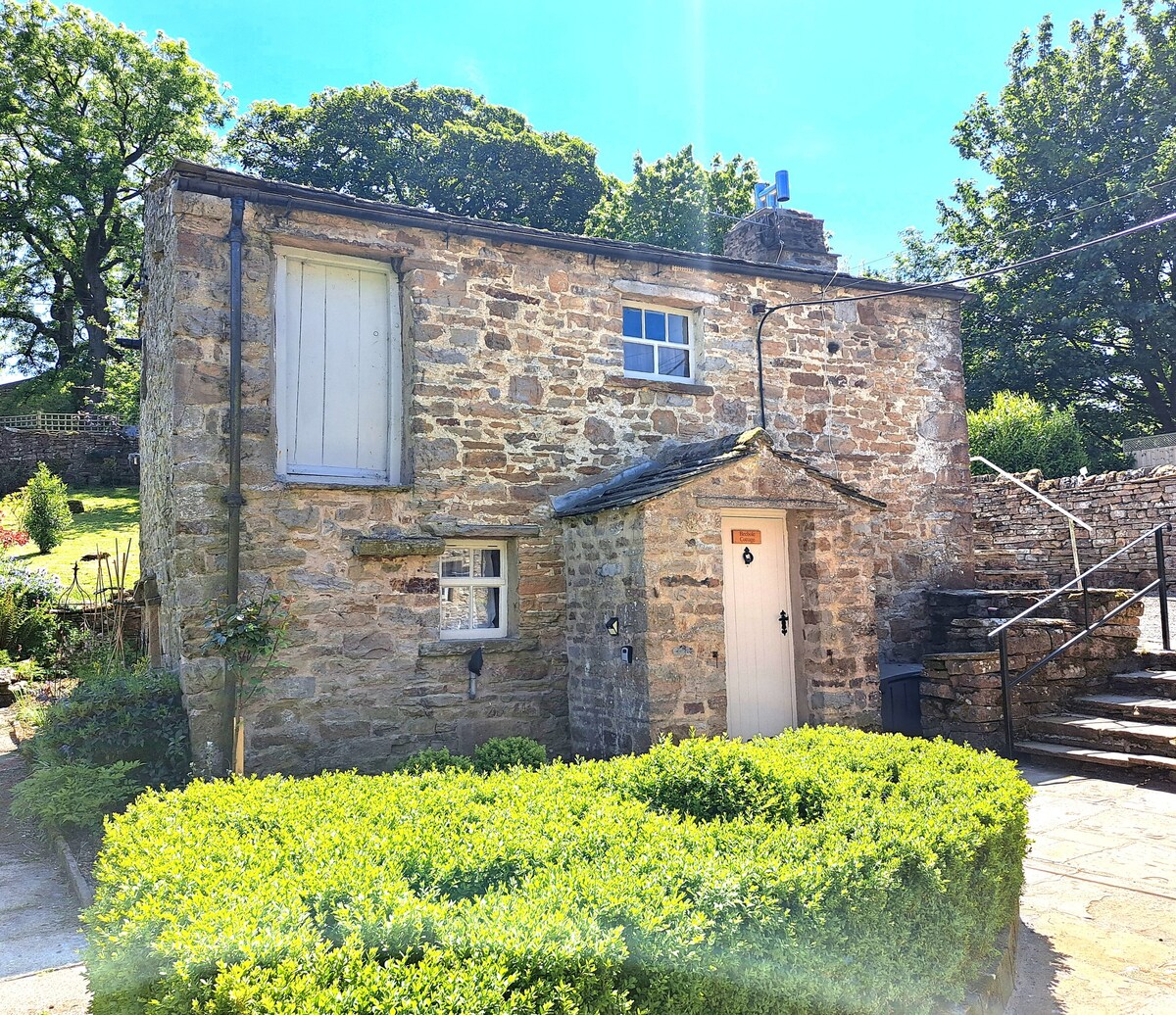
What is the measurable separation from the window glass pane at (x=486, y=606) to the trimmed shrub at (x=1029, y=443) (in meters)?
13.2

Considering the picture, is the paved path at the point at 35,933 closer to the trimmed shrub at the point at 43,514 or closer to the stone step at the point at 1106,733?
the stone step at the point at 1106,733

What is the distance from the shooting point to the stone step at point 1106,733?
742 centimetres

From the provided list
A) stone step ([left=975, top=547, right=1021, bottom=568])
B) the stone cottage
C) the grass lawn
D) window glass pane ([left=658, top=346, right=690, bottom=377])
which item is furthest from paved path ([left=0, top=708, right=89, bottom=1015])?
stone step ([left=975, top=547, right=1021, bottom=568])

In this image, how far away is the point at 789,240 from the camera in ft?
36.9

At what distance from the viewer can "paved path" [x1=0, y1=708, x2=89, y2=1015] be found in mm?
3969

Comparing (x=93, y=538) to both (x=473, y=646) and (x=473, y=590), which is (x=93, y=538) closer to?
(x=473, y=590)

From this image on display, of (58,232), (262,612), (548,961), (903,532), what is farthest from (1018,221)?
(58,232)

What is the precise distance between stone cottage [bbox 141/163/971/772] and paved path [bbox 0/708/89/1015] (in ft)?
4.90

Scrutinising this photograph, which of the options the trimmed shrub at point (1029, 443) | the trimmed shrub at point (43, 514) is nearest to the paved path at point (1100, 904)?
the trimmed shrub at point (1029, 443)

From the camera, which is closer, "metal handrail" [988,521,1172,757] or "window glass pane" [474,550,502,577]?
"metal handrail" [988,521,1172,757]

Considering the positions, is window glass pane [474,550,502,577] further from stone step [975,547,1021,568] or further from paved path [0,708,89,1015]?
stone step [975,547,1021,568]

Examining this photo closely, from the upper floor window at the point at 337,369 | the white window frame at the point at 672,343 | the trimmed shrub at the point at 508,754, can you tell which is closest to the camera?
the trimmed shrub at the point at 508,754

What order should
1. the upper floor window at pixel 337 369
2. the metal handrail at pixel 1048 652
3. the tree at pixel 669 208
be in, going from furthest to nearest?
the tree at pixel 669 208, the metal handrail at pixel 1048 652, the upper floor window at pixel 337 369

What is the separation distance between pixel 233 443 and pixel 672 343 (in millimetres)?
5102
